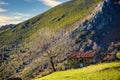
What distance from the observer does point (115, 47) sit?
503ft

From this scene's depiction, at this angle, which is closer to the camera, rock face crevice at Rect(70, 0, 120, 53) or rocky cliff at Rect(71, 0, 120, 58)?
rocky cliff at Rect(71, 0, 120, 58)

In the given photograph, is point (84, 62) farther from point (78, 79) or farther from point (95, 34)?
point (95, 34)

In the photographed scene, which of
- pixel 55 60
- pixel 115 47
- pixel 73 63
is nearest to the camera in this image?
pixel 73 63

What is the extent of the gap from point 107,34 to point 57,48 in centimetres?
4220

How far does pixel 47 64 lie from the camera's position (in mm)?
177750

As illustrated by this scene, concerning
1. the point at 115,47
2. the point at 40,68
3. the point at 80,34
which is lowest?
the point at 40,68

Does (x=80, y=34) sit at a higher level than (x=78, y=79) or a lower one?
higher

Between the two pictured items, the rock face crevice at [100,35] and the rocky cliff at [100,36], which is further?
the rock face crevice at [100,35]

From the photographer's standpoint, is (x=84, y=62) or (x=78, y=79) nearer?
(x=78, y=79)

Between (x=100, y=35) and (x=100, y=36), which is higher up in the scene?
(x=100, y=35)

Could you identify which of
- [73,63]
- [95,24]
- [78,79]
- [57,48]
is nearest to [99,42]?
[95,24]

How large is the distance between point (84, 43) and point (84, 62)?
9343 centimetres

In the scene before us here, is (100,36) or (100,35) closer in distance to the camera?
(100,36)

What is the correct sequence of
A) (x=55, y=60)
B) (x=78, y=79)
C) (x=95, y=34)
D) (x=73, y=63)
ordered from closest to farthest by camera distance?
1. (x=78, y=79)
2. (x=73, y=63)
3. (x=55, y=60)
4. (x=95, y=34)
